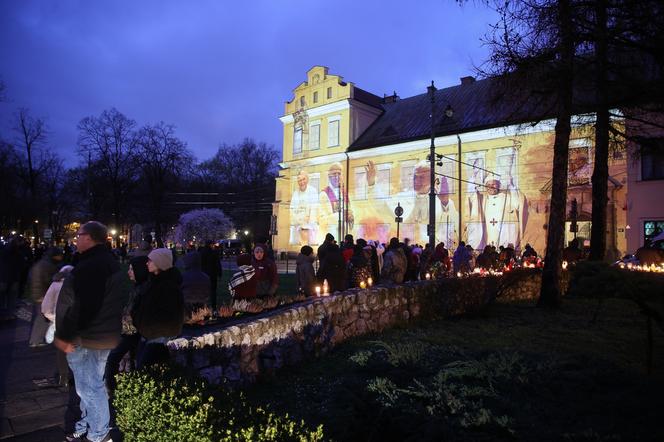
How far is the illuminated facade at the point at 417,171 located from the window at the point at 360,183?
0.31 feet

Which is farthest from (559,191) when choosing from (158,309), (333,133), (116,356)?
(333,133)

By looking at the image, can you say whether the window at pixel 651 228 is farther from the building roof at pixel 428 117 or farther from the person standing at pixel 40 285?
the person standing at pixel 40 285

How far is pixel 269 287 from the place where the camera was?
28.3 ft

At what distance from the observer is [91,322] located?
14.2 feet

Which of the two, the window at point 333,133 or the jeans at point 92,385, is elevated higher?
the window at point 333,133

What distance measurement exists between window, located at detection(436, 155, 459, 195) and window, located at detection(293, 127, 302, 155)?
48.4ft

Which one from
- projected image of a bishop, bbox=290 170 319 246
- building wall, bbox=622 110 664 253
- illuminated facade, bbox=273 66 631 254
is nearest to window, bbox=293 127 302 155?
illuminated facade, bbox=273 66 631 254

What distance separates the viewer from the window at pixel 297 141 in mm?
45469

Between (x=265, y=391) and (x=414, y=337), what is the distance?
314 centimetres

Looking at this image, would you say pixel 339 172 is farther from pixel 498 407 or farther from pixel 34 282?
pixel 498 407

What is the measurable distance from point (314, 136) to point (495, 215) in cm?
1899

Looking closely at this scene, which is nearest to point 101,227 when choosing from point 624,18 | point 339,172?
point 624,18

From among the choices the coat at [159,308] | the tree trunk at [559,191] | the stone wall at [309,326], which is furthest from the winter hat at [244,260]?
the tree trunk at [559,191]

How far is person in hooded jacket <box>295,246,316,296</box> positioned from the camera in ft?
34.2
